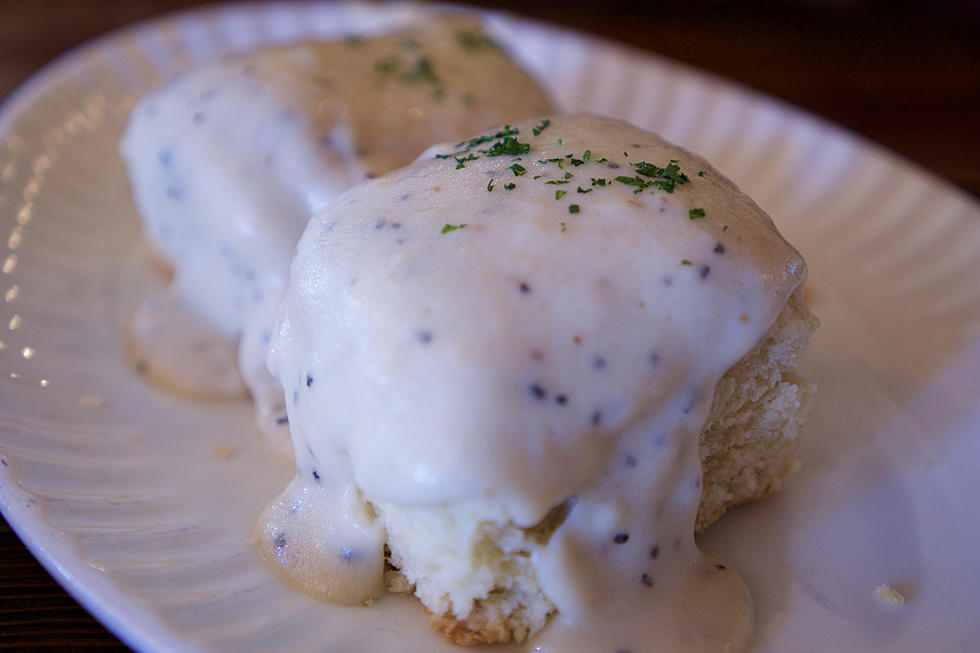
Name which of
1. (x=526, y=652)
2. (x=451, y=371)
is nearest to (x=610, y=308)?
(x=451, y=371)

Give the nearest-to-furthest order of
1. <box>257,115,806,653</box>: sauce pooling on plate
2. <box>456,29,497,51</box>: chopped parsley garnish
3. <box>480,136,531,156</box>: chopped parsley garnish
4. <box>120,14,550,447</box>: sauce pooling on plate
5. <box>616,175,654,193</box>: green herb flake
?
1. <box>257,115,806,653</box>: sauce pooling on plate
2. <box>616,175,654,193</box>: green herb flake
3. <box>480,136,531,156</box>: chopped parsley garnish
4. <box>120,14,550,447</box>: sauce pooling on plate
5. <box>456,29,497,51</box>: chopped parsley garnish

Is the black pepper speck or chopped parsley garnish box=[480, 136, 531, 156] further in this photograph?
chopped parsley garnish box=[480, 136, 531, 156]

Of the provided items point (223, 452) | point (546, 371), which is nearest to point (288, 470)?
point (223, 452)

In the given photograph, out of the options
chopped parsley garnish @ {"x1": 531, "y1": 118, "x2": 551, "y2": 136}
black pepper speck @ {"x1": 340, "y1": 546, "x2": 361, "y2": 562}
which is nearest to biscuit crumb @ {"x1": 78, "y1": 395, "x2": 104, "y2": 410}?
black pepper speck @ {"x1": 340, "y1": 546, "x2": 361, "y2": 562}

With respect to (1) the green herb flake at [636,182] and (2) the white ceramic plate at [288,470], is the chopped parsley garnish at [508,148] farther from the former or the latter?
(2) the white ceramic plate at [288,470]

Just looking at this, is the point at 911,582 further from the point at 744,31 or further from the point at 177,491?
the point at 744,31

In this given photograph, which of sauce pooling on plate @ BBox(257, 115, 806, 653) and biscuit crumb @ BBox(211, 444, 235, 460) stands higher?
sauce pooling on plate @ BBox(257, 115, 806, 653)

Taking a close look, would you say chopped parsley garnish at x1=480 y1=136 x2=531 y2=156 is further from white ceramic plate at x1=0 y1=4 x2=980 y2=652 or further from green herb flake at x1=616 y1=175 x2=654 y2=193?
white ceramic plate at x1=0 y1=4 x2=980 y2=652
